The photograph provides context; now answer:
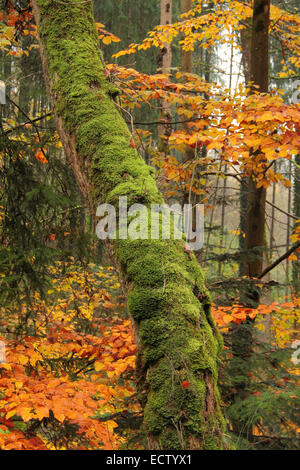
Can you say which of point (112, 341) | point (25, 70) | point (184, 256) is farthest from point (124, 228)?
point (25, 70)

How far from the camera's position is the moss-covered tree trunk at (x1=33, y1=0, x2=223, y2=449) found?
1.76m

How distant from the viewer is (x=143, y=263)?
2146mm

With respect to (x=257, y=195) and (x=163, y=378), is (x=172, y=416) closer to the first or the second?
(x=163, y=378)

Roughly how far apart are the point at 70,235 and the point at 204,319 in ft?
7.42

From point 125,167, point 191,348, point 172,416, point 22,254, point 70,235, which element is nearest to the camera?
point 172,416

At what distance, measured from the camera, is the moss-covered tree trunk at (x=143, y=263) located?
5.79 ft

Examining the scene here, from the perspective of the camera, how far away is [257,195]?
213 inches
